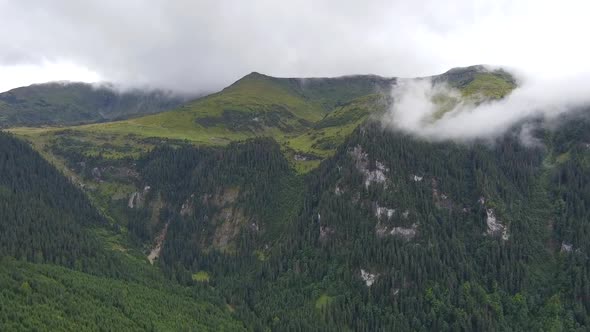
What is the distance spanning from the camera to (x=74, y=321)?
199 meters

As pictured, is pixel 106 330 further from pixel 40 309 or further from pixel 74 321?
pixel 40 309

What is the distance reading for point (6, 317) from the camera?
184 metres

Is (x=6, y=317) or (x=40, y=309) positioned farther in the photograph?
(x=40, y=309)

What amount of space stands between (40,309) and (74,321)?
46.1 ft

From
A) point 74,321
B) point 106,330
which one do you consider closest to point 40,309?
point 74,321

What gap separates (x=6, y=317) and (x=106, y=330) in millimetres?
36103

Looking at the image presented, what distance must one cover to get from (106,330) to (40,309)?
89.8 ft

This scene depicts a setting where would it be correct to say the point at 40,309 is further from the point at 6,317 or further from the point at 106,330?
the point at 106,330

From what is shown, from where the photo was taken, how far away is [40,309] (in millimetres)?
197625

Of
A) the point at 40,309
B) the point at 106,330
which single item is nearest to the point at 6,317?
the point at 40,309

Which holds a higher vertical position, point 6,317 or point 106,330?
point 6,317

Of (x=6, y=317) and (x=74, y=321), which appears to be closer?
(x=6, y=317)

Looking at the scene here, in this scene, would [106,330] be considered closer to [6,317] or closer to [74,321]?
[74,321]

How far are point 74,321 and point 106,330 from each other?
13409 mm
